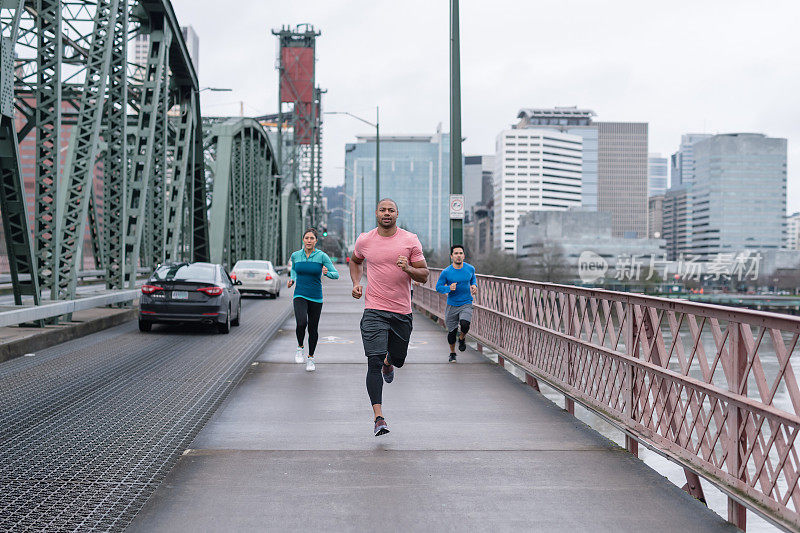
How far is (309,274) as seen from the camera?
453 inches

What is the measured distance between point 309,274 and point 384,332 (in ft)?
14.3

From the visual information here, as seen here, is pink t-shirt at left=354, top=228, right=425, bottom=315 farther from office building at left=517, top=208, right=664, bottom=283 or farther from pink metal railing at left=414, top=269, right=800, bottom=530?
office building at left=517, top=208, right=664, bottom=283

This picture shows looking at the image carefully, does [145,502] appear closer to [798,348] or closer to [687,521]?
[687,521]

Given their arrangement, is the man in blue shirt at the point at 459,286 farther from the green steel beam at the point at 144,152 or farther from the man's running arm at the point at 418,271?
the green steel beam at the point at 144,152

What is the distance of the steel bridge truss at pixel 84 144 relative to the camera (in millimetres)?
14469

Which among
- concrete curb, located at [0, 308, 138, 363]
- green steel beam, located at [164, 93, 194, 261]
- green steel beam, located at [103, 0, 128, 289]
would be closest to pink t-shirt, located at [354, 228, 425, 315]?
concrete curb, located at [0, 308, 138, 363]

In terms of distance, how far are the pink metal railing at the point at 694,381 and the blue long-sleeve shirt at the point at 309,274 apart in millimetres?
3427

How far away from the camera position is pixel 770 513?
4.48 meters

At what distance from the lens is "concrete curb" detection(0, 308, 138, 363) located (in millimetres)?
12260

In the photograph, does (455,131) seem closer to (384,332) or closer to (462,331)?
(462,331)

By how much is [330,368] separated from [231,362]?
1.56 metres

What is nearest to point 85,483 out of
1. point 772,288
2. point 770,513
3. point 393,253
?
point 393,253

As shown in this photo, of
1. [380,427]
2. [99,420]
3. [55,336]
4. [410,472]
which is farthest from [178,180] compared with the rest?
[410,472]

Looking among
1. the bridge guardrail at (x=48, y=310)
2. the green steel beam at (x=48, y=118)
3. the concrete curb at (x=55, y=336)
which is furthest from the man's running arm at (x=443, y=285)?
the green steel beam at (x=48, y=118)
